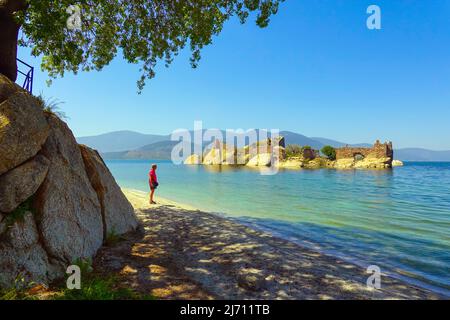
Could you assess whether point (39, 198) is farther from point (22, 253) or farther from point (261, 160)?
point (261, 160)

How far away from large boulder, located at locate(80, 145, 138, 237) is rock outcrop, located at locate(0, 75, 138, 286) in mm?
863

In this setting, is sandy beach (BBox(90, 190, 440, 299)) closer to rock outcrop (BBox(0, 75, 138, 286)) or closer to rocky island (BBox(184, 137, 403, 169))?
rock outcrop (BBox(0, 75, 138, 286))

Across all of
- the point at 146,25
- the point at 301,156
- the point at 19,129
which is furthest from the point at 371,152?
the point at 19,129

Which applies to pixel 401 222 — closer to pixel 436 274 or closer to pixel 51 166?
pixel 436 274

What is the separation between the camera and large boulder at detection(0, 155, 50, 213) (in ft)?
21.6

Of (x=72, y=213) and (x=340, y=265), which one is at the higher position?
(x=72, y=213)

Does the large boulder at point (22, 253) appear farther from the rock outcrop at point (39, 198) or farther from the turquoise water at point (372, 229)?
the turquoise water at point (372, 229)

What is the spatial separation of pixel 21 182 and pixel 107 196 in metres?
4.02

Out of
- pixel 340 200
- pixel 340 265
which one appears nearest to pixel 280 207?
pixel 340 200

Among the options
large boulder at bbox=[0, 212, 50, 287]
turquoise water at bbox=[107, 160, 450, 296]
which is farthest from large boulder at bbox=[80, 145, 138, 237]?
turquoise water at bbox=[107, 160, 450, 296]
